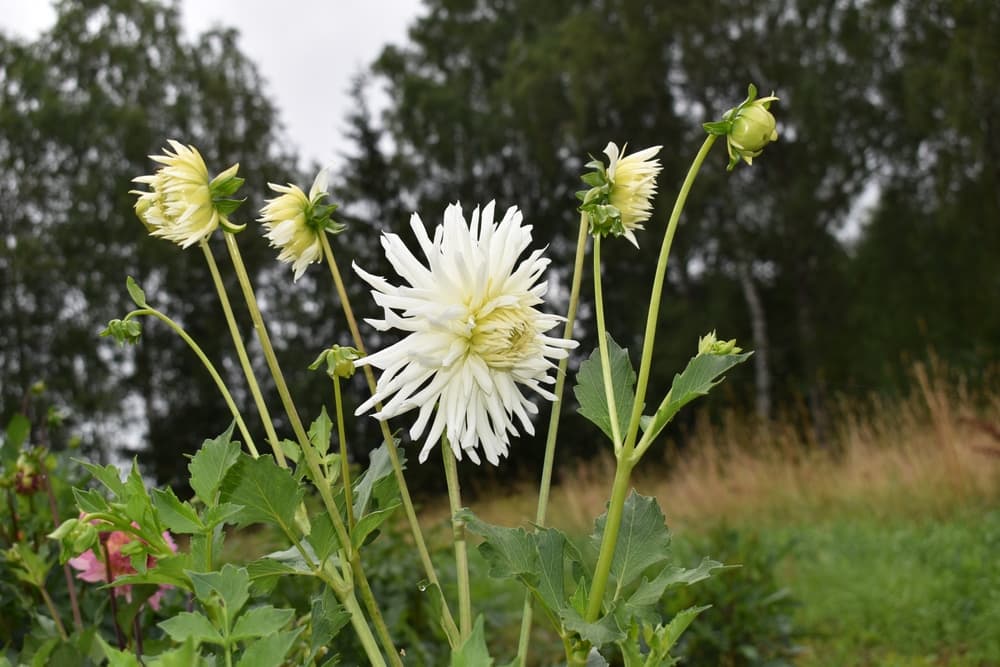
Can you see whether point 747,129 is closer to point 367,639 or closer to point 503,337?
point 503,337

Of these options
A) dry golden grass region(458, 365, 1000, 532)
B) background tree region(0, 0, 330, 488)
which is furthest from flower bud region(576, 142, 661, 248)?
background tree region(0, 0, 330, 488)

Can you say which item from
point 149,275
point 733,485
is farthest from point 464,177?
point 733,485

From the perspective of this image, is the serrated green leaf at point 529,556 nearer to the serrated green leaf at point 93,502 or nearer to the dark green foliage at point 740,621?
the serrated green leaf at point 93,502

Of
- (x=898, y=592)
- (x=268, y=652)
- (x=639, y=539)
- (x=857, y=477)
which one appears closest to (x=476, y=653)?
(x=268, y=652)

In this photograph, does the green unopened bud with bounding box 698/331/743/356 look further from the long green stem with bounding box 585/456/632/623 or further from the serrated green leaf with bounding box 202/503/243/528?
the serrated green leaf with bounding box 202/503/243/528

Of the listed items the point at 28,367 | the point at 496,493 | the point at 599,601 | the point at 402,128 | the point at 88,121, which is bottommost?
the point at 496,493

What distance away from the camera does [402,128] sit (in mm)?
15258

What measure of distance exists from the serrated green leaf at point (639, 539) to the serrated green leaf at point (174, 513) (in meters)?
0.25

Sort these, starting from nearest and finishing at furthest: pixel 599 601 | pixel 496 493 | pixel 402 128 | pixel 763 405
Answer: pixel 599 601
pixel 496 493
pixel 763 405
pixel 402 128

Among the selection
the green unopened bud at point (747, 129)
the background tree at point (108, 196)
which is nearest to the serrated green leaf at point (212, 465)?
the green unopened bud at point (747, 129)

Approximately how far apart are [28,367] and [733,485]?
11.1 metres

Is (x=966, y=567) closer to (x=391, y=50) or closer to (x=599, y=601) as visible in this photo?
(x=599, y=601)

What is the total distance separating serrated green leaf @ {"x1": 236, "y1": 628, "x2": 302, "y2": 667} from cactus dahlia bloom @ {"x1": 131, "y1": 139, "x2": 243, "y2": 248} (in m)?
0.24

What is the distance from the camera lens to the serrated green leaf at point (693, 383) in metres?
0.55
